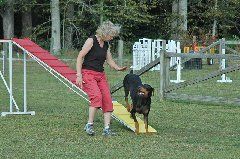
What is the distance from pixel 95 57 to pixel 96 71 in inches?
7.9

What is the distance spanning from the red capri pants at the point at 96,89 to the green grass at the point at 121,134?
17.4 inches

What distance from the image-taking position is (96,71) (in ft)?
31.1

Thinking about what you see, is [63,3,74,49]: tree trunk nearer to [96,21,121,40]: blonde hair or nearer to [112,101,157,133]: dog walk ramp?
[112,101,157,133]: dog walk ramp

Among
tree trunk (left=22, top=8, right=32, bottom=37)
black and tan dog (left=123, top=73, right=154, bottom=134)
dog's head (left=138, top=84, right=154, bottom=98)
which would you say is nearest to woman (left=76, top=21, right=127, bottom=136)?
black and tan dog (left=123, top=73, right=154, bottom=134)

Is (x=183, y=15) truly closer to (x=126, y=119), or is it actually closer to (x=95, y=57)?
(x=126, y=119)

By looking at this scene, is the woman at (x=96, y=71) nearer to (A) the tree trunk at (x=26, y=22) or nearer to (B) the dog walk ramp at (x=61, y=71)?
(B) the dog walk ramp at (x=61, y=71)

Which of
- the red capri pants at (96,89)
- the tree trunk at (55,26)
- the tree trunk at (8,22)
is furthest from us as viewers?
the tree trunk at (8,22)

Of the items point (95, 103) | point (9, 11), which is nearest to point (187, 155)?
point (95, 103)

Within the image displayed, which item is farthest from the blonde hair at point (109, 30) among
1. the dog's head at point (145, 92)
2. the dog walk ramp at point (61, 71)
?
the dog walk ramp at point (61, 71)

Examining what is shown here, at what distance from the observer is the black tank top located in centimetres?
941

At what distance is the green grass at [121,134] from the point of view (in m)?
8.01

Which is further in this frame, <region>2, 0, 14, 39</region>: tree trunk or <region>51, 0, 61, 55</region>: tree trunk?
<region>2, 0, 14, 39</region>: tree trunk

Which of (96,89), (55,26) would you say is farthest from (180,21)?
(96,89)

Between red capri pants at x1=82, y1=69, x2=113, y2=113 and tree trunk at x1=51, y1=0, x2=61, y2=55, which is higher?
tree trunk at x1=51, y1=0, x2=61, y2=55
